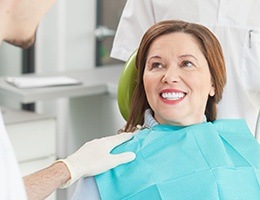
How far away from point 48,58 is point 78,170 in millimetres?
2741

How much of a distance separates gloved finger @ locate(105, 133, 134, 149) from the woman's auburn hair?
0.27 feet

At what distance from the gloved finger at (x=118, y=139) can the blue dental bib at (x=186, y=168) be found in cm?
1

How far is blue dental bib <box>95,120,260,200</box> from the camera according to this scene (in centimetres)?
150

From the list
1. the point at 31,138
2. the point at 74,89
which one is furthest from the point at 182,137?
the point at 74,89

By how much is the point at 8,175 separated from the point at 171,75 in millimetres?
604

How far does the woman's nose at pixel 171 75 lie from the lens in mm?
1541

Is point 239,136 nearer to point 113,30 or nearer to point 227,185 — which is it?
point 227,185

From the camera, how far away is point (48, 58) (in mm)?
4145

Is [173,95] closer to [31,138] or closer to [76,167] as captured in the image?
[76,167]

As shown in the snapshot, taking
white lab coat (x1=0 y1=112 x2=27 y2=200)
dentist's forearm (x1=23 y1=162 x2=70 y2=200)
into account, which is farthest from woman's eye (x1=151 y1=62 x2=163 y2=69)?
white lab coat (x1=0 y1=112 x2=27 y2=200)

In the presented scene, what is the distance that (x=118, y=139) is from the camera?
1.60 metres

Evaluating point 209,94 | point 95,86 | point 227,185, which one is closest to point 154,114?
point 209,94

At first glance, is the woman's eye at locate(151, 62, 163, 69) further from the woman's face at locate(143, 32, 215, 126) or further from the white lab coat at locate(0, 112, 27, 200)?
the white lab coat at locate(0, 112, 27, 200)

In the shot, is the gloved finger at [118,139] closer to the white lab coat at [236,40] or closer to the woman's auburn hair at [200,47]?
the woman's auburn hair at [200,47]
